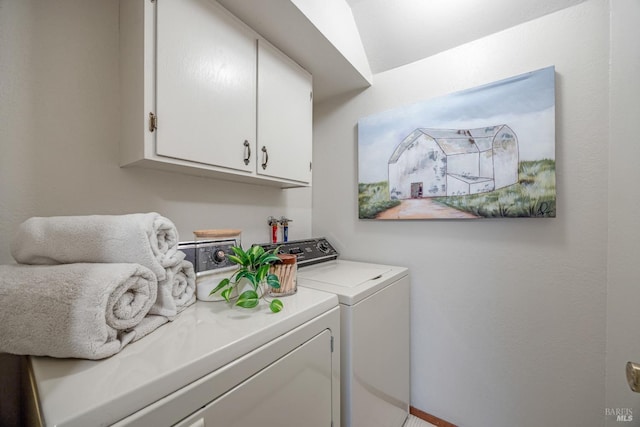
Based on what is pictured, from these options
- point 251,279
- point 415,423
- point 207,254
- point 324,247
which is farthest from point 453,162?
point 415,423

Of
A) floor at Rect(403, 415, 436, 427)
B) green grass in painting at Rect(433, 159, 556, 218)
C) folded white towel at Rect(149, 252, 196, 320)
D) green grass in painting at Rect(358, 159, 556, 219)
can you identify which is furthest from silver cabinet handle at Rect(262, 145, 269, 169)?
floor at Rect(403, 415, 436, 427)

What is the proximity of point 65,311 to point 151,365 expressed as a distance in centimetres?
23

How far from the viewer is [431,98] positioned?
1.57 metres

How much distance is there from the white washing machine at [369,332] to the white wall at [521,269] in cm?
21

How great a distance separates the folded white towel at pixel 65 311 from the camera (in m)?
0.54

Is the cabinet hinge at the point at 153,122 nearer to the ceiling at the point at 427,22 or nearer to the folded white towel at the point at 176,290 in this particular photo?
the folded white towel at the point at 176,290

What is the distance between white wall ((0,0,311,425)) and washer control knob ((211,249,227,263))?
17.3 inches

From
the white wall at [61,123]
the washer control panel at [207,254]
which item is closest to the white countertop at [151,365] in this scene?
the washer control panel at [207,254]

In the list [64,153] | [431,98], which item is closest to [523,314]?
[431,98]

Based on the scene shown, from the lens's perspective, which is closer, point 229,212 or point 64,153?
point 64,153

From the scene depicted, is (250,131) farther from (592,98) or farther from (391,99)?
(592,98)

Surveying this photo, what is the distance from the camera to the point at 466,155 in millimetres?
1440

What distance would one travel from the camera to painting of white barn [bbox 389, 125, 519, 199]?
1349 mm

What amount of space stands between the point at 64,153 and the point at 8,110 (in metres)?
0.19
